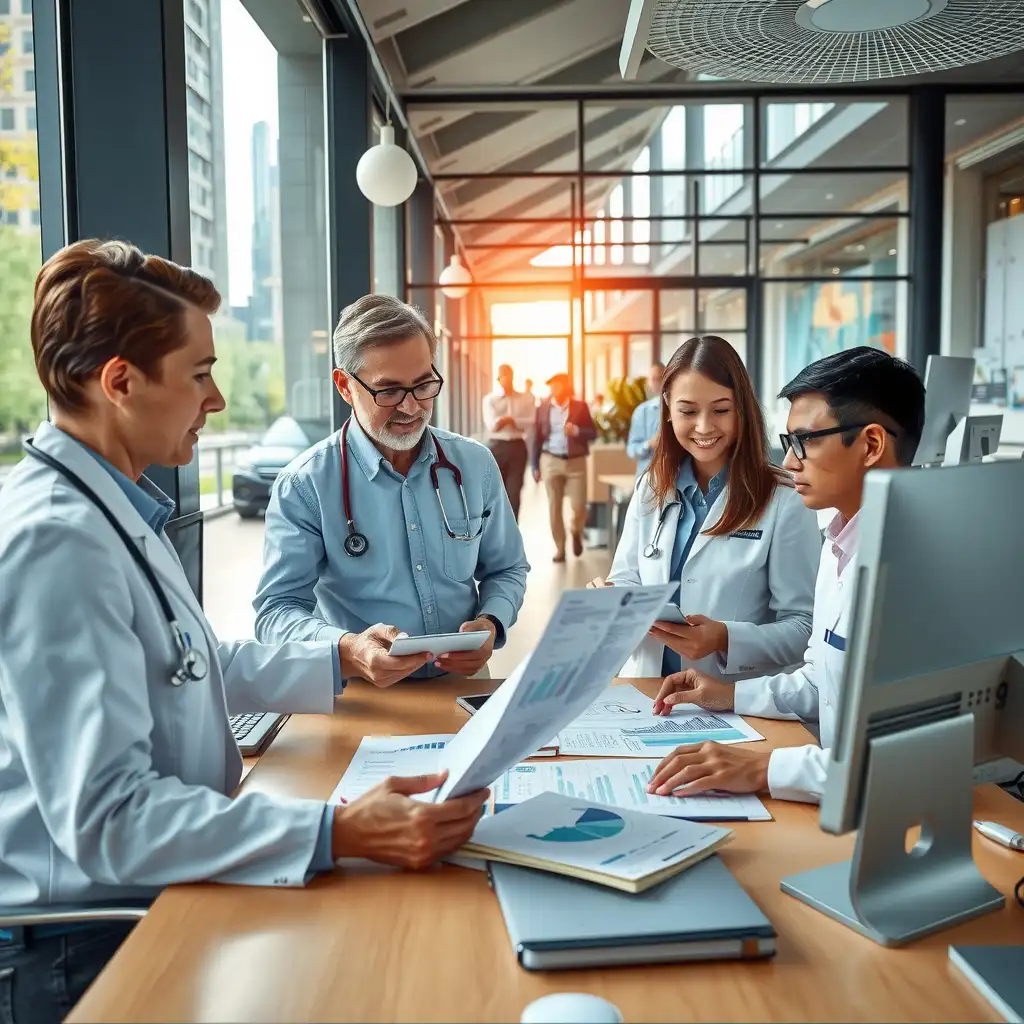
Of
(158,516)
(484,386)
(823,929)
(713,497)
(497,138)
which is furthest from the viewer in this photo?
(484,386)

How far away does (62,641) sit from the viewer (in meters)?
1.19

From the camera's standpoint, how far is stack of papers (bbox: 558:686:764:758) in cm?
170

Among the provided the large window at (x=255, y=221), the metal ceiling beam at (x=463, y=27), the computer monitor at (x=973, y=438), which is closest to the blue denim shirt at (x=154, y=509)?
the large window at (x=255, y=221)

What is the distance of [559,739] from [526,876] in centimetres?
55

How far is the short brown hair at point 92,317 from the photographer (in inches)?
51.7

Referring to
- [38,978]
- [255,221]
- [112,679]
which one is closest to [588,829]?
[112,679]

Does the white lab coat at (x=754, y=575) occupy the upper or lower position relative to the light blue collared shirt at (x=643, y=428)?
lower

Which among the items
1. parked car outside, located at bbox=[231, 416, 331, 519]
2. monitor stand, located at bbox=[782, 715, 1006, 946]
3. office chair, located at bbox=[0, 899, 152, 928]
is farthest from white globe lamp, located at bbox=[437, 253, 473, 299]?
monitor stand, located at bbox=[782, 715, 1006, 946]

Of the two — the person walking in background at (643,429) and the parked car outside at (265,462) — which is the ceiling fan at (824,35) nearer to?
the parked car outside at (265,462)

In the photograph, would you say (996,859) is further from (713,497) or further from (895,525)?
(713,497)

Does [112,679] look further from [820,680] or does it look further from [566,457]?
[566,457]

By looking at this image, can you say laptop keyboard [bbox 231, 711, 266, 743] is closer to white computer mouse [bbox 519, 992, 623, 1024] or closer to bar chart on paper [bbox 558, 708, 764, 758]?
bar chart on paper [bbox 558, 708, 764, 758]

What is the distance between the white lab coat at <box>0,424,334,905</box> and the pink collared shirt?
1098 millimetres

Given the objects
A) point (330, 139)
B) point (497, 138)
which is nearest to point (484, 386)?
point (497, 138)
